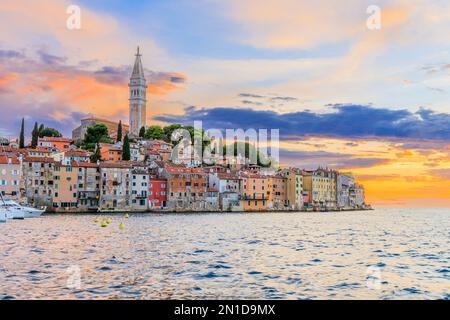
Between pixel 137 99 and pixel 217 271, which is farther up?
pixel 137 99

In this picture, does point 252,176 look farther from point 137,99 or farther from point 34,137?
point 137,99

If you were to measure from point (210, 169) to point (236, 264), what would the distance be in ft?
232

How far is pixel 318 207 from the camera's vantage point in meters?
106

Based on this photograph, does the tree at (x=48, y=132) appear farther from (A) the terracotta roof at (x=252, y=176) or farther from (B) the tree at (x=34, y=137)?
(A) the terracotta roof at (x=252, y=176)

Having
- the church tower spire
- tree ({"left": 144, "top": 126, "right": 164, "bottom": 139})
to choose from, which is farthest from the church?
tree ({"left": 144, "top": 126, "right": 164, "bottom": 139})

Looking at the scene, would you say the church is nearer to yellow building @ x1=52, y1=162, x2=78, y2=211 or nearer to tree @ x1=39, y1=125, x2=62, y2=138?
tree @ x1=39, y1=125, x2=62, y2=138

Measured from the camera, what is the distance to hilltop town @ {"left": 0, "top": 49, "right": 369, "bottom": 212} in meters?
69.9

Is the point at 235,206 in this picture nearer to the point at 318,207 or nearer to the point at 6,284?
the point at 318,207

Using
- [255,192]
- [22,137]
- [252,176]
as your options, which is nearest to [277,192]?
[255,192]

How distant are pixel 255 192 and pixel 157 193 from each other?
20.0 meters

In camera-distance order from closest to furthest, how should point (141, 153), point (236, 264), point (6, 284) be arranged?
point (6, 284), point (236, 264), point (141, 153)

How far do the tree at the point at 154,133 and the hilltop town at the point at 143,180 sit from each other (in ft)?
0.81

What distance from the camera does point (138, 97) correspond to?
144250 millimetres
